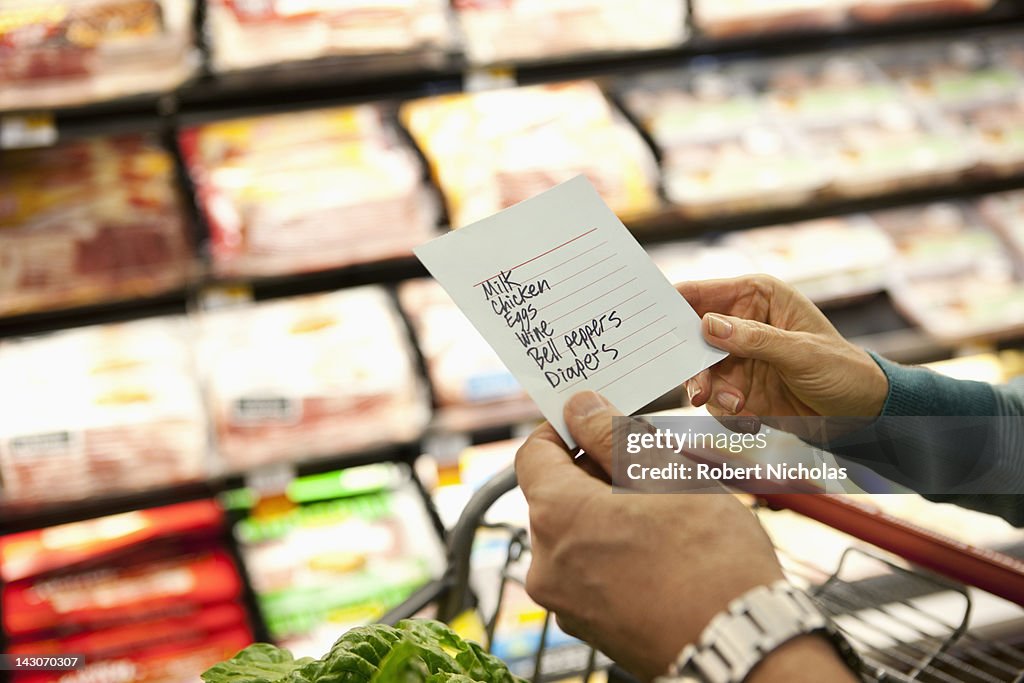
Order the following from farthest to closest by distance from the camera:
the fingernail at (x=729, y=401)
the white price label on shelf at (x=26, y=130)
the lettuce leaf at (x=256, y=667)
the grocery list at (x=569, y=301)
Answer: the white price label on shelf at (x=26, y=130)
the fingernail at (x=729, y=401)
the grocery list at (x=569, y=301)
the lettuce leaf at (x=256, y=667)

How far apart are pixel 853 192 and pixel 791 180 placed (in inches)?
7.5

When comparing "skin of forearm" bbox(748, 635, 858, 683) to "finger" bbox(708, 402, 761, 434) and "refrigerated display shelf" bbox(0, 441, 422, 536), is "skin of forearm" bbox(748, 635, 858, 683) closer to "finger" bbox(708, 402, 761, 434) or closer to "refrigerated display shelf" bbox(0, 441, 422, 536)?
"finger" bbox(708, 402, 761, 434)

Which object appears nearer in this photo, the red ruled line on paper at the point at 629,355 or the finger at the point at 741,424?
the red ruled line on paper at the point at 629,355

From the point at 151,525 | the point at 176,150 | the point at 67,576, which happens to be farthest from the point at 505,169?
the point at 67,576

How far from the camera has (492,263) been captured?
891 millimetres

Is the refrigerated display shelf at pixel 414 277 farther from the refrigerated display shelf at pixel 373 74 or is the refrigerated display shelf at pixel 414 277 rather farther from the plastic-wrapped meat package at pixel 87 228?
the refrigerated display shelf at pixel 373 74

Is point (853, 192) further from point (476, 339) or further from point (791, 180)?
point (476, 339)

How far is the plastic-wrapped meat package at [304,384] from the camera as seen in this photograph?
6.98ft

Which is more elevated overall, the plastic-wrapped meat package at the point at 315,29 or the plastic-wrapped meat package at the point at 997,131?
the plastic-wrapped meat package at the point at 315,29

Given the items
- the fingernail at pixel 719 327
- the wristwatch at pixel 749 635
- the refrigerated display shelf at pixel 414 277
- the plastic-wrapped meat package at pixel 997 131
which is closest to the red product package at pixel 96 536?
the refrigerated display shelf at pixel 414 277

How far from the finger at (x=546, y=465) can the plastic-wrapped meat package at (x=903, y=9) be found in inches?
78.9

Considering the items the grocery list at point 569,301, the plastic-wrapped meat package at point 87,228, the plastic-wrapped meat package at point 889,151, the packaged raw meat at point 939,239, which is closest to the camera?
the grocery list at point 569,301

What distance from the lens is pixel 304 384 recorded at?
85.1 inches

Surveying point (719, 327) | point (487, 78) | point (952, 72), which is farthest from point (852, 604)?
point (952, 72)
